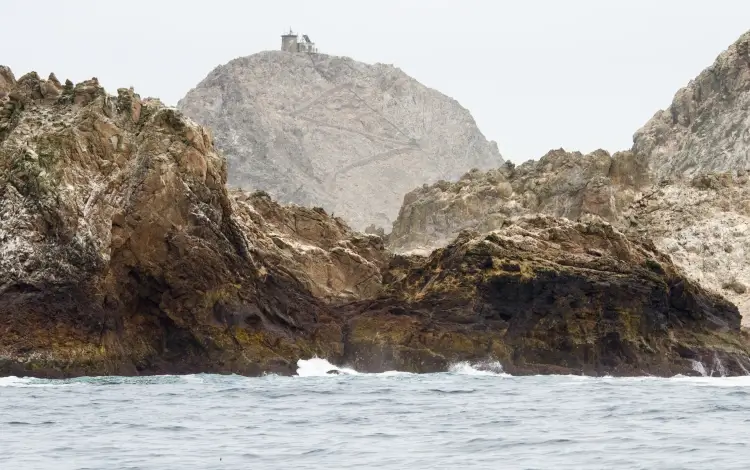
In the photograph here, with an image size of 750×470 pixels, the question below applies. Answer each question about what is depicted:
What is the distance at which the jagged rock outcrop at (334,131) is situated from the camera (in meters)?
162

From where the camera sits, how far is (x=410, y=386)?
3925 centimetres

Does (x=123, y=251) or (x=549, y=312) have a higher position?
(x=123, y=251)

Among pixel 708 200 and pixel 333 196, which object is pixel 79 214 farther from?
pixel 333 196

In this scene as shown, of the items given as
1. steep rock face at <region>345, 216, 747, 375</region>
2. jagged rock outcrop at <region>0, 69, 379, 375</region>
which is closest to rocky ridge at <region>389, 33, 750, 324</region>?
steep rock face at <region>345, 216, 747, 375</region>

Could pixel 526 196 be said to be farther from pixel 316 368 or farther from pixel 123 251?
pixel 123 251

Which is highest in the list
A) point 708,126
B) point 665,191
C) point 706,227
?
point 708,126

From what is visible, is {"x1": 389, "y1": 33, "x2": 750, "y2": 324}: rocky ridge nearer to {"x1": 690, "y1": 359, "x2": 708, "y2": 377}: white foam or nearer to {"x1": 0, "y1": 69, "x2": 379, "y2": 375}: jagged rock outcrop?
{"x1": 690, "y1": 359, "x2": 708, "y2": 377}: white foam

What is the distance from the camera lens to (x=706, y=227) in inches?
2665

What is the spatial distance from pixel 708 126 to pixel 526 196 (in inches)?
845

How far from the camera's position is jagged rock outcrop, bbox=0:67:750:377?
143 ft

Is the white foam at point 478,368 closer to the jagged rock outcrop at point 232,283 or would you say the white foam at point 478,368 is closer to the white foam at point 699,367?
the jagged rock outcrop at point 232,283

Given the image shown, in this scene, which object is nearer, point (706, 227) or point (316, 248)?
point (316, 248)

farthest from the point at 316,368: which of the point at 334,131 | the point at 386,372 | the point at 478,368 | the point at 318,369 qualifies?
the point at 334,131

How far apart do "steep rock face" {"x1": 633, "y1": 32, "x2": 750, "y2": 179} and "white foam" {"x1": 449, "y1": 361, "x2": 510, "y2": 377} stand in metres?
41.3
